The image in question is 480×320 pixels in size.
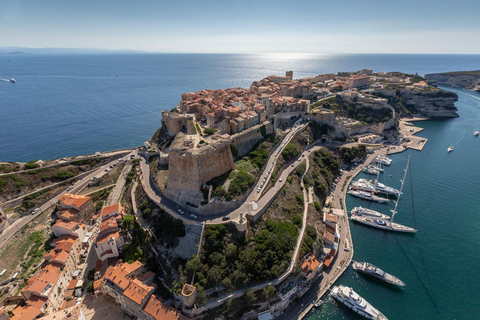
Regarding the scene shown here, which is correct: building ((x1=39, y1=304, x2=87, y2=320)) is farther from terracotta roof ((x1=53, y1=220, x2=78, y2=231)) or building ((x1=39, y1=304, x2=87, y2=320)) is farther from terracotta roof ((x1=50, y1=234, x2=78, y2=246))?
terracotta roof ((x1=53, y1=220, x2=78, y2=231))

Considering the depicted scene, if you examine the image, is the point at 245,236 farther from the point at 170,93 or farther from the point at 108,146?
the point at 170,93

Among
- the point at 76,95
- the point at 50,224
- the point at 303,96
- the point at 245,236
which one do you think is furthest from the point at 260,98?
the point at 76,95

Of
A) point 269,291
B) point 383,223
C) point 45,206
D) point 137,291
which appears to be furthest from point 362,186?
point 45,206

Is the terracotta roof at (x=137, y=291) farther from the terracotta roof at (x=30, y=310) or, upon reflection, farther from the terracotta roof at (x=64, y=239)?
the terracotta roof at (x=64, y=239)

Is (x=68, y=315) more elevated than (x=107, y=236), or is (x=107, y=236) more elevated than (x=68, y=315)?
(x=107, y=236)

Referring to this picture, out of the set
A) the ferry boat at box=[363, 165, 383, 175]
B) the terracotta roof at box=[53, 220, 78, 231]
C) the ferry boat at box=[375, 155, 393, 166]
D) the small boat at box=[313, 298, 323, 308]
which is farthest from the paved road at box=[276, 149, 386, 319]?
the terracotta roof at box=[53, 220, 78, 231]

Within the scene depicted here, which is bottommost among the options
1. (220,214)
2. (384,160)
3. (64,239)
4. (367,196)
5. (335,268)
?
(335,268)

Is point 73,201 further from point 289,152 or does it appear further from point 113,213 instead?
point 289,152
